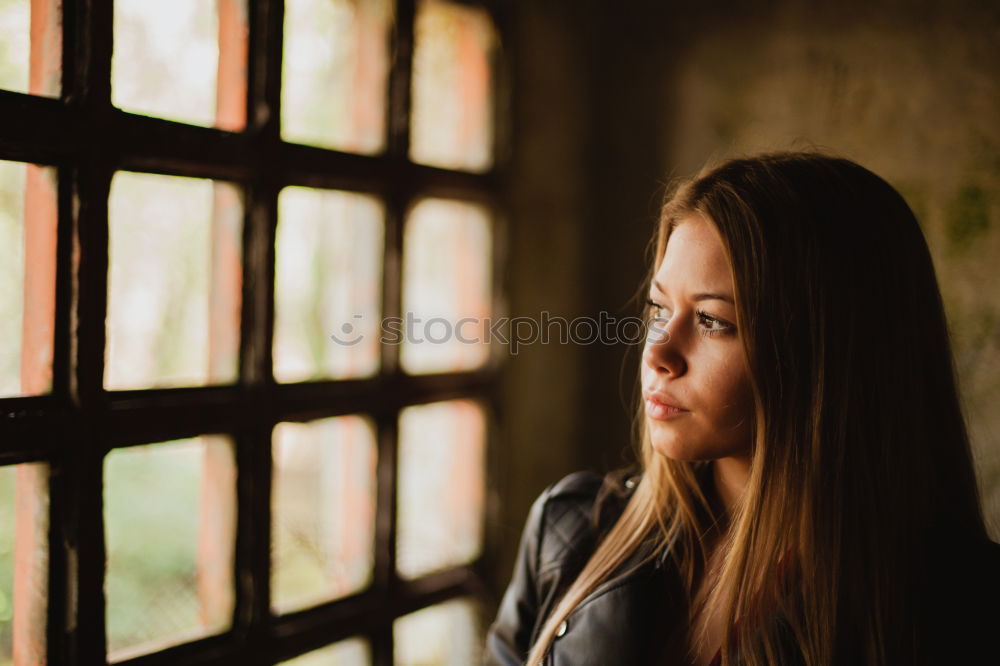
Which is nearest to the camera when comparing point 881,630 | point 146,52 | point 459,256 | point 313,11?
point 881,630

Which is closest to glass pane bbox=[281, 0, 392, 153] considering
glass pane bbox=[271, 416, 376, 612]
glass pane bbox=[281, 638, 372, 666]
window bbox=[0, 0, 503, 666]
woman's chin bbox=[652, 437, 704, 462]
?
window bbox=[0, 0, 503, 666]

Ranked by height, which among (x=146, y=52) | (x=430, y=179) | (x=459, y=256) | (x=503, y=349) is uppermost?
(x=146, y=52)

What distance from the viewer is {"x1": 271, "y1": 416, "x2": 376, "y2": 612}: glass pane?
46.5 inches

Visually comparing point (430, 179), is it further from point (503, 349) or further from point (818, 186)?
point (818, 186)

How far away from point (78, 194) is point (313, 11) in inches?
19.2

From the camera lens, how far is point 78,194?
0.91 m

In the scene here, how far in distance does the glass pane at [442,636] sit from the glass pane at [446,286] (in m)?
0.48

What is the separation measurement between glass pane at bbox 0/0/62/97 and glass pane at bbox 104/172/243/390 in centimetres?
14

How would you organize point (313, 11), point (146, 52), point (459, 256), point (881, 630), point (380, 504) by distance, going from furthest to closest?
point (459, 256), point (380, 504), point (313, 11), point (146, 52), point (881, 630)

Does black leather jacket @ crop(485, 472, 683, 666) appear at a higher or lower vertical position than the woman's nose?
lower

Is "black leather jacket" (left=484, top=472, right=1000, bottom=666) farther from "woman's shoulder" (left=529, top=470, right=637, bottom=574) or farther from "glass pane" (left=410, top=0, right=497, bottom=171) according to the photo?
"glass pane" (left=410, top=0, right=497, bottom=171)

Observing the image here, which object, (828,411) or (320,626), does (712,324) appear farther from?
(320,626)

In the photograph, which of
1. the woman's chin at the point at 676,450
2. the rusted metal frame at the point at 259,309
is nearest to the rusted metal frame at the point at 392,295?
the rusted metal frame at the point at 259,309

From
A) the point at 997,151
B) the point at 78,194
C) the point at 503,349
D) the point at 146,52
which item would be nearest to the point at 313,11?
the point at 146,52
